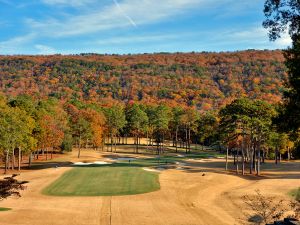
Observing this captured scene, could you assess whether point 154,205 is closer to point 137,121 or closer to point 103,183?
point 103,183

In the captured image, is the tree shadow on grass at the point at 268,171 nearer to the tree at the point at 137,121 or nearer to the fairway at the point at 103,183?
the fairway at the point at 103,183

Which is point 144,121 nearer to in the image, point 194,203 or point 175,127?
point 175,127

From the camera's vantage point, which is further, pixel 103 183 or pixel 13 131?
pixel 13 131

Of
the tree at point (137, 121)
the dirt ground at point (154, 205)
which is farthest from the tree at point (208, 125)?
the dirt ground at point (154, 205)

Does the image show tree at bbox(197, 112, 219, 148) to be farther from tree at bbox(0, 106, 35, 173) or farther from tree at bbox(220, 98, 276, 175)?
tree at bbox(0, 106, 35, 173)

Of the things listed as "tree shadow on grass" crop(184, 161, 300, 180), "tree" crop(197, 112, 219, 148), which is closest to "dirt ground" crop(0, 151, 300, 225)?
"tree shadow on grass" crop(184, 161, 300, 180)

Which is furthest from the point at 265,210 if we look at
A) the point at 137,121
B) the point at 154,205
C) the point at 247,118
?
the point at 137,121
